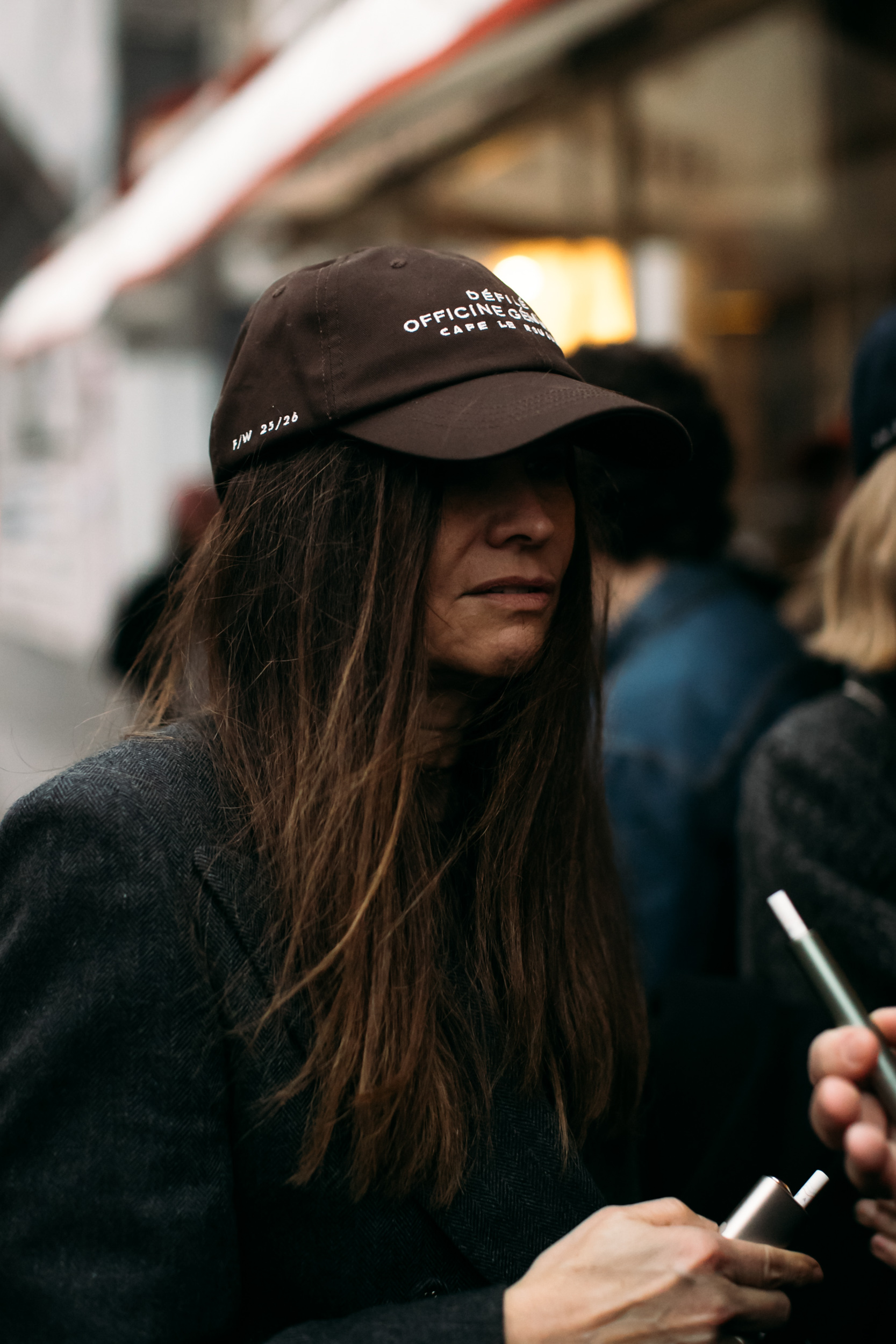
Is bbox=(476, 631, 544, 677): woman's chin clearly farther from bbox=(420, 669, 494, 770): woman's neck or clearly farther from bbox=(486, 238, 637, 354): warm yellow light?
bbox=(486, 238, 637, 354): warm yellow light

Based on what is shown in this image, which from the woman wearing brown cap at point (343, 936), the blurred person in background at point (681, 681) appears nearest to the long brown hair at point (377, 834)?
the woman wearing brown cap at point (343, 936)

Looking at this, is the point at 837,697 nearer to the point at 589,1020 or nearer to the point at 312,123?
the point at 589,1020

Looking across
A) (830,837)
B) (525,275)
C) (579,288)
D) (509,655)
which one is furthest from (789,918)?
(525,275)

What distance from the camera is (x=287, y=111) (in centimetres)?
374

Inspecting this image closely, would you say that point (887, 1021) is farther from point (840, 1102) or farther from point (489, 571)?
point (489, 571)

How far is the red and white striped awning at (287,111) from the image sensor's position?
115 inches

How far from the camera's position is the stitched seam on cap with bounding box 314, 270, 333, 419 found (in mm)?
1222

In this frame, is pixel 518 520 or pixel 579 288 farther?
pixel 579 288

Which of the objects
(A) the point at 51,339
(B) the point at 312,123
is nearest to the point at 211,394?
(A) the point at 51,339

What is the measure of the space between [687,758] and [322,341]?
1513 millimetres

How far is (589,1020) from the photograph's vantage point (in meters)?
1.43

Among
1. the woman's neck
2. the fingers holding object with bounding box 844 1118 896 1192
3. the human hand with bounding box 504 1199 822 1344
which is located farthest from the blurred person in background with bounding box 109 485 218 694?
the fingers holding object with bounding box 844 1118 896 1192

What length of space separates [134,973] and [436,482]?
24.4 inches

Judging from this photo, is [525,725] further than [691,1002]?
No
